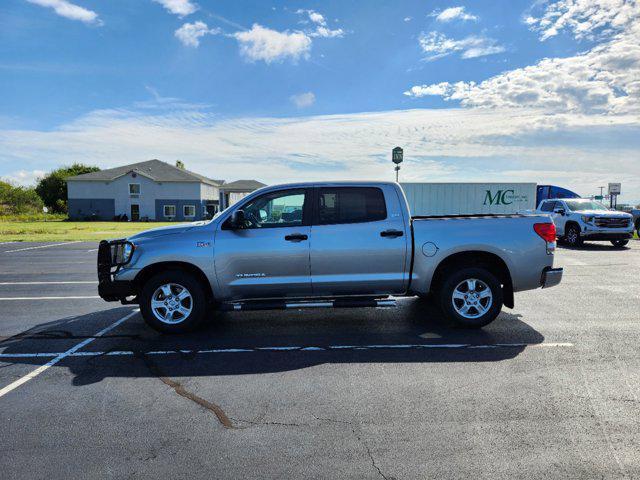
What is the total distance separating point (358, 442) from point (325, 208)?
131 inches

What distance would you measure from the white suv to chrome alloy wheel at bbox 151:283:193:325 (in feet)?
53.1

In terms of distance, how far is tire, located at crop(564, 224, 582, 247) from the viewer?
17.4m

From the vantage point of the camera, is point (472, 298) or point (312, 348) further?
point (472, 298)

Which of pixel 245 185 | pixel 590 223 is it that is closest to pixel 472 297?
pixel 590 223

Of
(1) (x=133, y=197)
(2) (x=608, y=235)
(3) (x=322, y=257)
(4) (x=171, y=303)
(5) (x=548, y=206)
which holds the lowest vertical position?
(4) (x=171, y=303)

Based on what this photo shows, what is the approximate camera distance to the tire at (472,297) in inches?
232

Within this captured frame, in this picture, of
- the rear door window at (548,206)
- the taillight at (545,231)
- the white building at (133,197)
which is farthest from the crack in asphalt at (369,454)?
the white building at (133,197)

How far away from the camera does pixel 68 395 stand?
4.02m

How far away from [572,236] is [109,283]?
689 inches

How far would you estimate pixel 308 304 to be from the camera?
5.64 m

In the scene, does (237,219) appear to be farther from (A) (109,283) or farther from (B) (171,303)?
(A) (109,283)

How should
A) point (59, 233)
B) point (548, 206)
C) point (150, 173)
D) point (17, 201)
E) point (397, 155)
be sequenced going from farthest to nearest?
point (17, 201) < point (150, 173) < point (59, 233) < point (397, 155) < point (548, 206)

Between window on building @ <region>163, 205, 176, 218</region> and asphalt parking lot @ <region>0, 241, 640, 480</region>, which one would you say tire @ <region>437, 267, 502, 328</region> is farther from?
window on building @ <region>163, 205, 176, 218</region>

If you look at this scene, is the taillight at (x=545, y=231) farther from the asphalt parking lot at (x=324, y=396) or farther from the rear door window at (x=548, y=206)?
the rear door window at (x=548, y=206)
